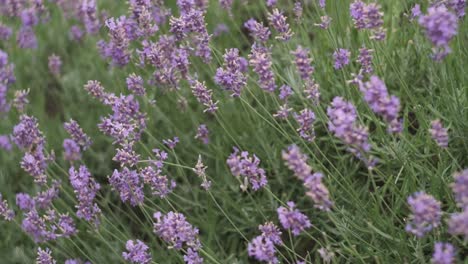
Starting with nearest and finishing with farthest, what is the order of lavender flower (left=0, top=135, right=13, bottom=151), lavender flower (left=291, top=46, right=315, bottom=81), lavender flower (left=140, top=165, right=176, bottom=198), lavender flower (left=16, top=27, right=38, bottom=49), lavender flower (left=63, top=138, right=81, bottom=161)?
lavender flower (left=291, top=46, right=315, bottom=81)
lavender flower (left=140, top=165, right=176, bottom=198)
lavender flower (left=63, top=138, right=81, bottom=161)
lavender flower (left=0, top=135, right=13, bottom=151)
lavender flower (left=16, top=27, right=38, bottom=49)

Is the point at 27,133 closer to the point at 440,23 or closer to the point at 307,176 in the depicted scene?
the point at 307,176

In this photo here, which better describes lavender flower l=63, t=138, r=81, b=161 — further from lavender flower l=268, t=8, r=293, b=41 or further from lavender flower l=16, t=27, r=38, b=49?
lavender flower l=16, t=27, r=38, b=49

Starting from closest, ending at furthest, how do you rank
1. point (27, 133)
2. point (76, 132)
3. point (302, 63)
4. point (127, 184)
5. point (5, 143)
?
point (302, 63) → point (127, 184) → point (27, 133) → point (76, 132) → point (5, 143)

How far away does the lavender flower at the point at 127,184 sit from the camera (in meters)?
2.56

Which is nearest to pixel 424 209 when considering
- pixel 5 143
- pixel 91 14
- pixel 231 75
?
pixel 231 75

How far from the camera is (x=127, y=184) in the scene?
2602 mm

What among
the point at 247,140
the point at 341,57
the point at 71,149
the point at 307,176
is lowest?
the point at 247,140

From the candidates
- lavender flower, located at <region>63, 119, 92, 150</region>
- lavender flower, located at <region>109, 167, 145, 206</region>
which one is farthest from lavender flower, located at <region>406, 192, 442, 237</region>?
lavender flower, located at <region>63, 119, 92, 150</region>

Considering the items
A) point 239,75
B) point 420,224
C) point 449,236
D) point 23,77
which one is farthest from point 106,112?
point 420,224

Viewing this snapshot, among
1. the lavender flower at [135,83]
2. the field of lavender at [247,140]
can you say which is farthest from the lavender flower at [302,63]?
the lavender flower at [135,83]

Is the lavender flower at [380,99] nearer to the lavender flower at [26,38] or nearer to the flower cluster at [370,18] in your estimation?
the flower cluster at [370,18]

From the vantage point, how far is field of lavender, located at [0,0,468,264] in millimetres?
2172

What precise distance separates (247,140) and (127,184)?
2.93ft

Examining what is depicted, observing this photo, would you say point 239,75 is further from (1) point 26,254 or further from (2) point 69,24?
(2) point 69,24
